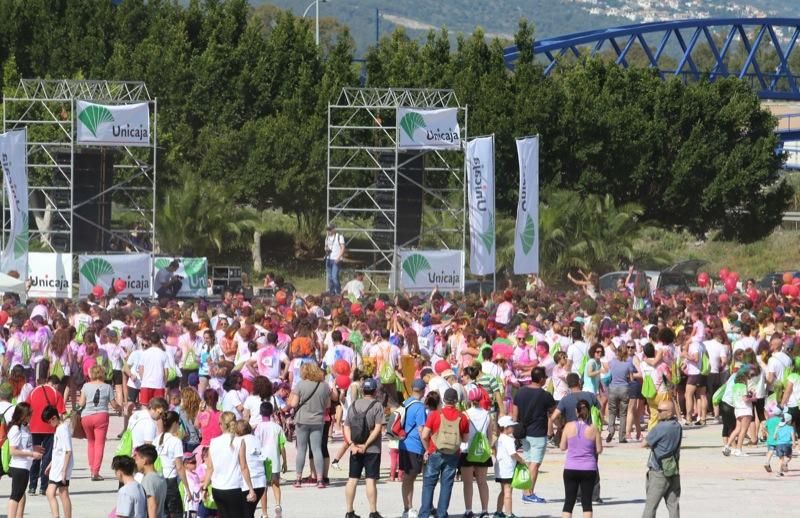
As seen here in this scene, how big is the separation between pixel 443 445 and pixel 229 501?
86.3 inches

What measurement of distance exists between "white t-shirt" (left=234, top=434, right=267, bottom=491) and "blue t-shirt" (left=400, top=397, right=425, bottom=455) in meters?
1.72

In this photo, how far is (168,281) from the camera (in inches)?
1341

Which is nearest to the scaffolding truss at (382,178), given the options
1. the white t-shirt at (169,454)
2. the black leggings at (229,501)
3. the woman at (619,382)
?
the woman at (619,382)

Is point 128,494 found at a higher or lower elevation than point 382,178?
lower

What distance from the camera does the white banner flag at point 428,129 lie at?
34.7m

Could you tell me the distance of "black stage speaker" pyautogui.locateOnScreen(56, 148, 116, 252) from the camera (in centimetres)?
3488

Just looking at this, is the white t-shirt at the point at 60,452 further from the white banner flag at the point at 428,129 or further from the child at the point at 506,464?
the white banner flag at the point at 428,129

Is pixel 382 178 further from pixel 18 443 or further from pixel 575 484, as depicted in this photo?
pixel 18 443

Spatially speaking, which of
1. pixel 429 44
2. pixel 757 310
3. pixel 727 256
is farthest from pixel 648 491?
pixel 727 256

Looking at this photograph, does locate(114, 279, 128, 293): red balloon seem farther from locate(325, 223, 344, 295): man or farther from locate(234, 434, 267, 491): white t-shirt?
locate(234, 434, 267, 491): white t-shirt

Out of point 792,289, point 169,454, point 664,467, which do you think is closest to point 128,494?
point 169,454

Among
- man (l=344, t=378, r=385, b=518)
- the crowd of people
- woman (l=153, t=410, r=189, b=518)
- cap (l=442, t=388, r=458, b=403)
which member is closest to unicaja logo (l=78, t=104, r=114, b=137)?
the crowd of people

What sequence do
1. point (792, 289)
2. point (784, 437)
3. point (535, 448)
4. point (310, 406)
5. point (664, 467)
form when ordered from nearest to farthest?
point (664, 467), point (535, 448), point (310, 406), point (784, 437), point (792, 289)

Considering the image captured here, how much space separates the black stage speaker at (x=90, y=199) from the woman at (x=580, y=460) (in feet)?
73.4
